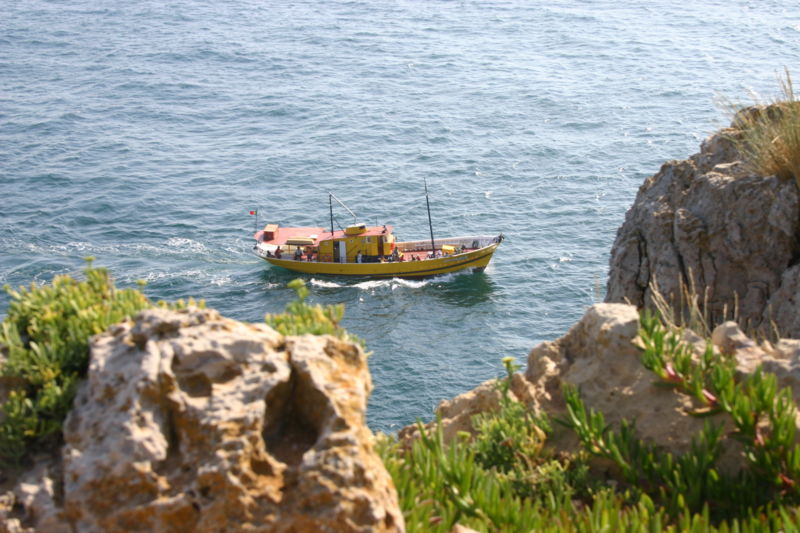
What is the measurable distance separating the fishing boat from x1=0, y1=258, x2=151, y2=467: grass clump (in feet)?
137

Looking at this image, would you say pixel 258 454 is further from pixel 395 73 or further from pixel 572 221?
pixel 395 73

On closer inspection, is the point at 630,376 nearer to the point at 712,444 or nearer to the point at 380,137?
the point at 712,444

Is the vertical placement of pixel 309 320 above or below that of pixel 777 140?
below

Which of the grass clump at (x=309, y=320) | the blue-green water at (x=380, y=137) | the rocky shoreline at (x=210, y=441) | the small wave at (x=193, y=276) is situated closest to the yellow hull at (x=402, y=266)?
the blue-green water at (x=380, y=137)

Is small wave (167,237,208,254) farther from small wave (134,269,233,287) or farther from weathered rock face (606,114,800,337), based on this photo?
weathered rock face (606,114,800,337)

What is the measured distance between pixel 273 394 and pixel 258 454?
1.44ft

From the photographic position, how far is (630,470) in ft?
26.4

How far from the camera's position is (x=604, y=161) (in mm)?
59250

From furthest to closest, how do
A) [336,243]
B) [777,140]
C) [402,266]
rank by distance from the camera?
[336,243]
[402,266]
[777,140]

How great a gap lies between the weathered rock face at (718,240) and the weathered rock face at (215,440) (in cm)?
849

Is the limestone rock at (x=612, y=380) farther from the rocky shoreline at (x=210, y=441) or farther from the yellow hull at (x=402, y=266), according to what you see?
the yellow hull at (x=402, y=266)

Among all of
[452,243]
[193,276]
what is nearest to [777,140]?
[452,243]

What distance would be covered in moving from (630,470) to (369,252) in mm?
42865

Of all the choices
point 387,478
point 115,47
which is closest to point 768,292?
point 387,478
